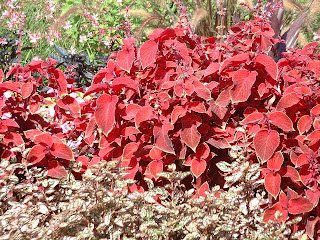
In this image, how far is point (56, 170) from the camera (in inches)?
62.5

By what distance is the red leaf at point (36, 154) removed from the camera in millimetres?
1562

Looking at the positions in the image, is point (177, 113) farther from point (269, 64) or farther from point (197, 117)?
point (269, 64)

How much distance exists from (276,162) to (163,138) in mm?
415

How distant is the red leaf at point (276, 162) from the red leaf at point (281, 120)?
0.10 metres

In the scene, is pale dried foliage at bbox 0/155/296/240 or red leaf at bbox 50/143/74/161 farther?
red leaf at bbox 50/143/74/161

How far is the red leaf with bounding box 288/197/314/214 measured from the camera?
1484mm

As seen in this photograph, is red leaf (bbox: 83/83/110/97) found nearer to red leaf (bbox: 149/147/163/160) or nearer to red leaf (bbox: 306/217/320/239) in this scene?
red leaf (bbox: 149/147/163/160)

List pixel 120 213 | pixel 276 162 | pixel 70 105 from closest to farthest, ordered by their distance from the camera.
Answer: pixel 120 213, pixel 276 162, pixel 70 105

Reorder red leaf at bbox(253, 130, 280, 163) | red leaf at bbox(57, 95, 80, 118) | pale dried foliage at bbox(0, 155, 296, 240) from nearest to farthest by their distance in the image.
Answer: pale dried foliage at bbox(0, 155, 296, 240) → red leaf at bbox(253, 130, 280, 163) → red leaf at bbox(57, 95, 80, 118)

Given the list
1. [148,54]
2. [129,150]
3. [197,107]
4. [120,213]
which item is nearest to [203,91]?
[197,107]

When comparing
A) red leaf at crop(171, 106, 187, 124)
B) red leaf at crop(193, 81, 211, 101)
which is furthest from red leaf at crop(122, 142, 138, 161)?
red leaf at crop(193, 81, 211, 101)

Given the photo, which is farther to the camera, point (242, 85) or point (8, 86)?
point (8, 86)

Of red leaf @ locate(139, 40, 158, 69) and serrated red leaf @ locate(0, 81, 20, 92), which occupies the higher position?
red leaf @ locate(139, 40, 158, 69)

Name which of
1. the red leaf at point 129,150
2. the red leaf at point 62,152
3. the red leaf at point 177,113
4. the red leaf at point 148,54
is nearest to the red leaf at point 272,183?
the red leaf at point 177,113
